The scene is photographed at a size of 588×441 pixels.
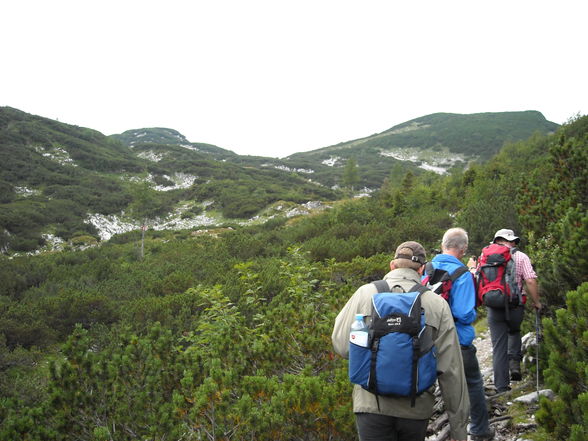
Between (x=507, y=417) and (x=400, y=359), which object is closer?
(x=400, y=359)

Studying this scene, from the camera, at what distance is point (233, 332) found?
4.82 m

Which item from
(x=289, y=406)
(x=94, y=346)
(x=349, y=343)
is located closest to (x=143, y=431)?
(x=289, y=406)

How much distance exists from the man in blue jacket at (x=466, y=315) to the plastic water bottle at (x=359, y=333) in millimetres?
1055

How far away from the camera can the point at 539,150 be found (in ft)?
69.6

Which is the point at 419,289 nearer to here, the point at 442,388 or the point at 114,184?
the point at 442,388

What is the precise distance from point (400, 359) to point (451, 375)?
0.39 m

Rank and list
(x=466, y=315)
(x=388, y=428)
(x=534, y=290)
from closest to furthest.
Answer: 1. (x=388, y=428)
2. (x=466, y=315)
3. (x=534, y=290)

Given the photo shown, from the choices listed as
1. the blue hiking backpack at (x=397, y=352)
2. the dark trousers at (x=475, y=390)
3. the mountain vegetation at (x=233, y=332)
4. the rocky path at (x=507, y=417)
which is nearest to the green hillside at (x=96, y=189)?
the mountain vegetation at (x=233, y=332)

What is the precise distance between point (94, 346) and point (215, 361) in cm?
595

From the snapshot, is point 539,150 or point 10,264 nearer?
point 10,264

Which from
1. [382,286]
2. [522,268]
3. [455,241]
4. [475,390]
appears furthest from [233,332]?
[522,268]

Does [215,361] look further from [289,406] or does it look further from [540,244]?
[540,244]

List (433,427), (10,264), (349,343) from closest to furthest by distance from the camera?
(349,343), (433,427), (10,264)

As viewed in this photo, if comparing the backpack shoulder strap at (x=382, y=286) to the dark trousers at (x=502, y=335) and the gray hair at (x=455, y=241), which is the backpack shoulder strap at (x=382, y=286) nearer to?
the gray hair at (x=455, y=241)
